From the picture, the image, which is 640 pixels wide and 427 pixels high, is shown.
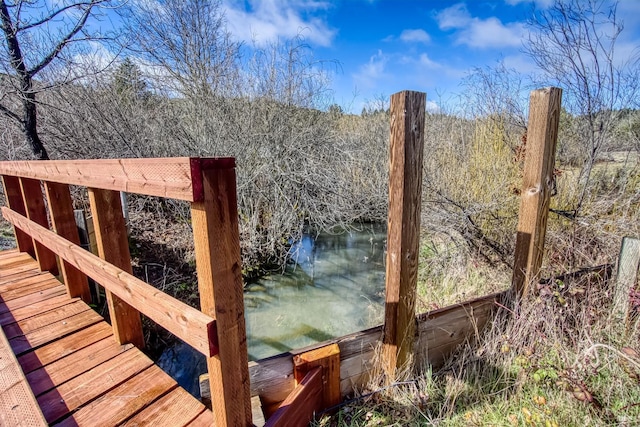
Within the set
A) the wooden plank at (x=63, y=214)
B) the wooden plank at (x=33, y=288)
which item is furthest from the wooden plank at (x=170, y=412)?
the wooden plank at (x=33, y=288)

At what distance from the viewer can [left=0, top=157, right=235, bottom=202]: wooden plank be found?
854mm

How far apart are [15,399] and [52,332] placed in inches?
32.5

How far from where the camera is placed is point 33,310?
2135mm

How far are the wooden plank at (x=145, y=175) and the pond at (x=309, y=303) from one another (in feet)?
6.68

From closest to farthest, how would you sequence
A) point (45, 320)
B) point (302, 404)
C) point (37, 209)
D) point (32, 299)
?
point (302, 404), point (45, 320), point (32, 299), point (37, 209)

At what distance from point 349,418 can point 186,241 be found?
400 cm

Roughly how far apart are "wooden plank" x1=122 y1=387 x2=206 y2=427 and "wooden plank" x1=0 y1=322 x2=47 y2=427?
1.05 ft

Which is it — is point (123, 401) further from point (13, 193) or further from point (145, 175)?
point (13, 193)

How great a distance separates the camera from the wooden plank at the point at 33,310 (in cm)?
204

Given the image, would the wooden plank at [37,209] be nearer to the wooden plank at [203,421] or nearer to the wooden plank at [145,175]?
the wooden plank at [145,175]

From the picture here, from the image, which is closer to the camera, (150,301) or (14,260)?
(150,301)

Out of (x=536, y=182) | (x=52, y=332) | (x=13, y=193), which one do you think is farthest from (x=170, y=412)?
A: (x=13, y=193)

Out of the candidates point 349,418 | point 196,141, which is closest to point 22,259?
point 196,141

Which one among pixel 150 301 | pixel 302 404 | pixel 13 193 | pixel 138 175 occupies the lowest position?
pixel 302 404
